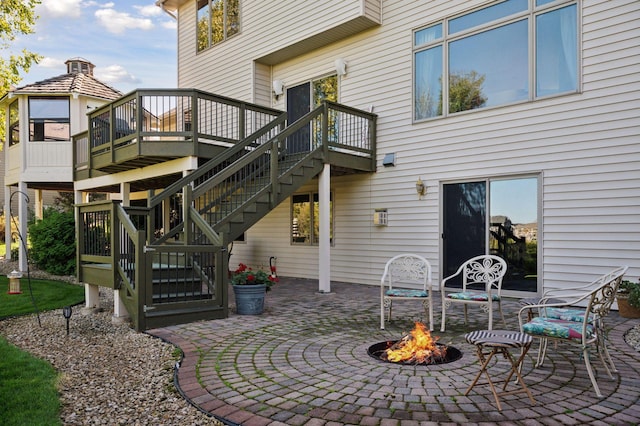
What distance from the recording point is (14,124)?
15078 mm

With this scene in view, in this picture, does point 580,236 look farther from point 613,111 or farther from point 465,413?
point 465,413

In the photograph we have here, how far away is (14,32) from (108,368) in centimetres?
1564

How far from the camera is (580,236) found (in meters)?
6.70

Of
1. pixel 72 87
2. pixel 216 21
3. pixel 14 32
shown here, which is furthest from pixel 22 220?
pixel 216 21

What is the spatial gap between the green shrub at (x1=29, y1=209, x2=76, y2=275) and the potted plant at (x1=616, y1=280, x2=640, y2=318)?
38.1 ft

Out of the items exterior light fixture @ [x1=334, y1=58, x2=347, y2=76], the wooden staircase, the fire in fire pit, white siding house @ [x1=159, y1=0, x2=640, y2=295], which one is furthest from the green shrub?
the fire in fire pit

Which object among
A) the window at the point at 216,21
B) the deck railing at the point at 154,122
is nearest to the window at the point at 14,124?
the deck railing at the point at 154,122

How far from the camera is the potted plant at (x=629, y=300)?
18.6ft

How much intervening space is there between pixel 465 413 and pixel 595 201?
4989 mm

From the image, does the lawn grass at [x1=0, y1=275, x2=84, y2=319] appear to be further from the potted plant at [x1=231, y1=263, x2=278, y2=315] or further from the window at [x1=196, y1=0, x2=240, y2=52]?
the window at [x1=196, y1=0, x2=240, y2=52]

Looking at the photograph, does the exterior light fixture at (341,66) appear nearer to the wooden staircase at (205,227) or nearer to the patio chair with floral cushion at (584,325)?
the wooden staircase at (205,227)

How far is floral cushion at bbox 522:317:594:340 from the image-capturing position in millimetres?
3379

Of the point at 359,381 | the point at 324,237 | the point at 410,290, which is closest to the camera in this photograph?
the point at 359,381

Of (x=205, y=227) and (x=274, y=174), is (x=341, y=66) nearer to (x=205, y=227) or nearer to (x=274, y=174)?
(x=274, y=174)
